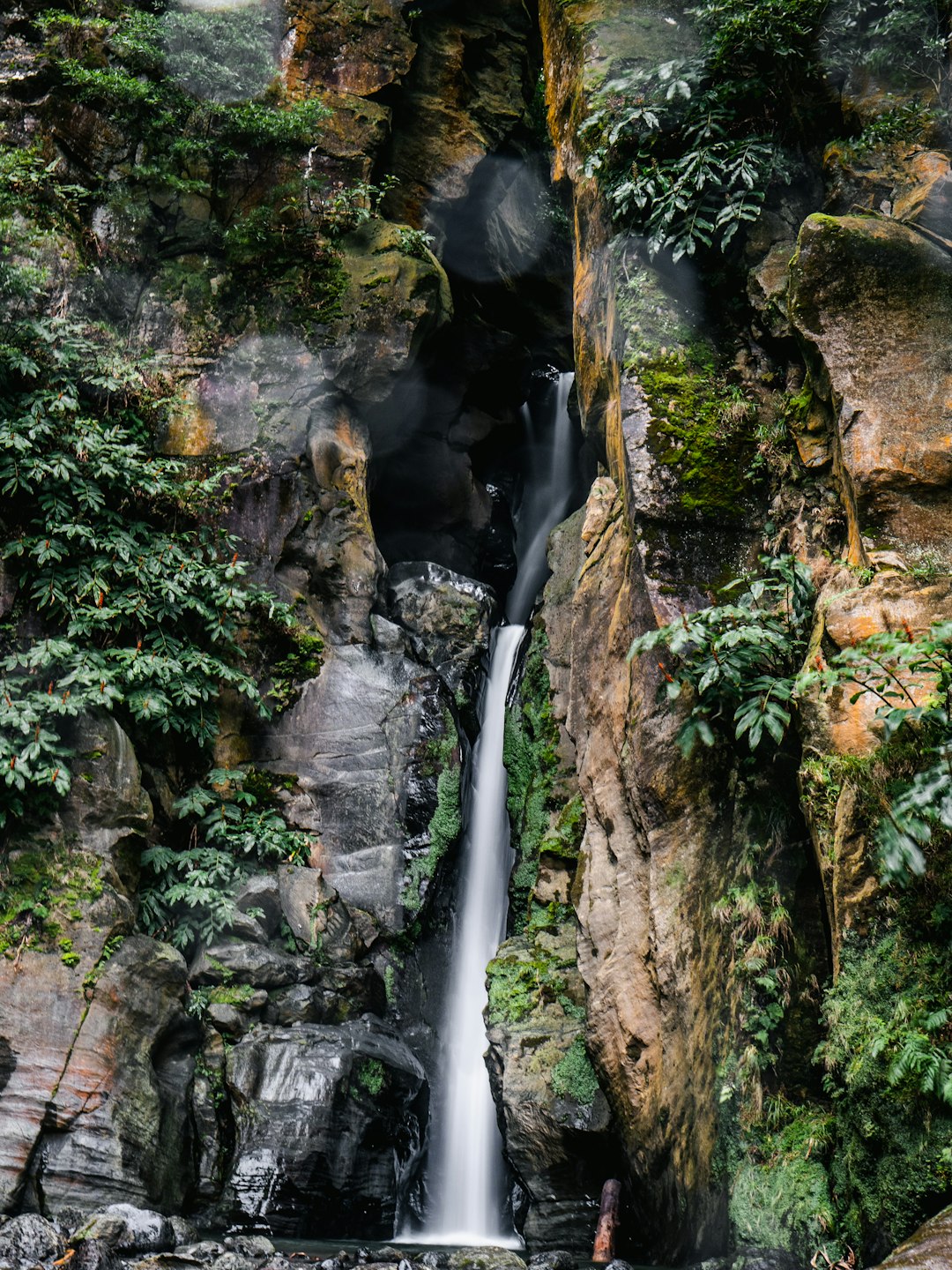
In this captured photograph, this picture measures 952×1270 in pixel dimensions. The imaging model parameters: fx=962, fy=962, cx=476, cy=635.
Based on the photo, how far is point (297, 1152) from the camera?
8781mm

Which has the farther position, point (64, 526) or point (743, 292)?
point (64, 526)

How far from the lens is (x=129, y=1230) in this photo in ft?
22.7

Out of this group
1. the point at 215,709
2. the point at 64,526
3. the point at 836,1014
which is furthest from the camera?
the point at 215,709

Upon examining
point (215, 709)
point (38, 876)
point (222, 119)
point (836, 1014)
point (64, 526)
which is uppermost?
point (222, 119)

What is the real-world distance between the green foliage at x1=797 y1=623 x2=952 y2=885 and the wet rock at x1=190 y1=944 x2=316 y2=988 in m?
6.56

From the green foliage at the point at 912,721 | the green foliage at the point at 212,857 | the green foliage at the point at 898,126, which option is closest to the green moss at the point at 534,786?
the green foliage at the point at 212,857

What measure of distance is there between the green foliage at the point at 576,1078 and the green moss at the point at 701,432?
16.2 ft

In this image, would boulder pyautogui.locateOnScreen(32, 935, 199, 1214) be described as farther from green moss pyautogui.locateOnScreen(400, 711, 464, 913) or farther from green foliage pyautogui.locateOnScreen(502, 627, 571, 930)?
green foliage pyautogui.locateOnScreen(502, 627, 571, 930)

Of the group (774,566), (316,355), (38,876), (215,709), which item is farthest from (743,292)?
(38,876)

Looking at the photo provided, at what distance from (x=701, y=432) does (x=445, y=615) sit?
5.92m

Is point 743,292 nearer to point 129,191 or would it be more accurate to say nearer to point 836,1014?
point 836,1014

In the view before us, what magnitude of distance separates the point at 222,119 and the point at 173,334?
3.35 m

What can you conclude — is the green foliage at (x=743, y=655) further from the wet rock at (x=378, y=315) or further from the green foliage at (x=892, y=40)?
the wet rock at (x=378, y=315)

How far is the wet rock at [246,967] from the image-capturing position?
9.64 metres
